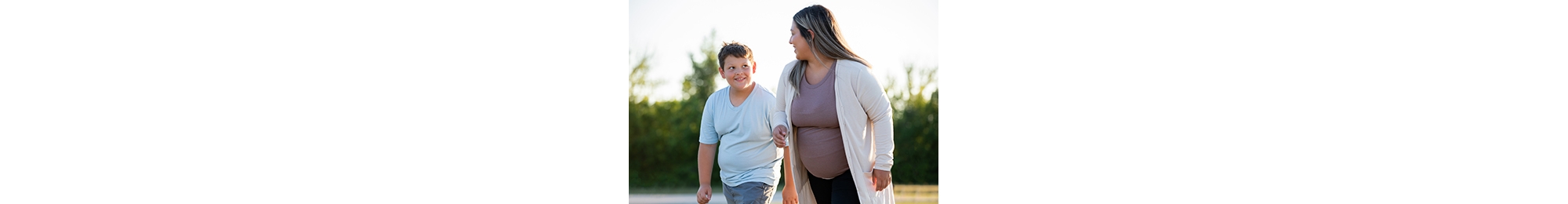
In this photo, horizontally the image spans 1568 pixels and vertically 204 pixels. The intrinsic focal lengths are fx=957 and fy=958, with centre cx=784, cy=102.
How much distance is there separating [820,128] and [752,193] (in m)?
0.41

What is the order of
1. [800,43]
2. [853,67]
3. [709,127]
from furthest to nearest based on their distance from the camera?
1. [709,127]
2. [800,43]
3. [853,67]

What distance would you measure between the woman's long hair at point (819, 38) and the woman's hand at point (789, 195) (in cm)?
41

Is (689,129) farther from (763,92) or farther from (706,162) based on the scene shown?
(763,92)

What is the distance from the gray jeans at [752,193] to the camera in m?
3.32

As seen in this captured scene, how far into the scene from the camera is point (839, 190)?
310cm

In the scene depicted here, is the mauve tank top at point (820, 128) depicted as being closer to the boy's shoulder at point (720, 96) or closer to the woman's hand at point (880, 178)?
the woman's hand at point (880, 178)

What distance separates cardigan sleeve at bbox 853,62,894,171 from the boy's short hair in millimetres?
509

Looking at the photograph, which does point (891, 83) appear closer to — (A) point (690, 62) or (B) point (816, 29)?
(A) point (690, 62)

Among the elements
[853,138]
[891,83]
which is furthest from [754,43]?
[891,83]

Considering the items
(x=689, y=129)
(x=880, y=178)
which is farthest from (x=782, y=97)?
(x=689, y=129)

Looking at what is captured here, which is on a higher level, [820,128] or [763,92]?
[763,92]

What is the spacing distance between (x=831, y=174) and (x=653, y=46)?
123 cm

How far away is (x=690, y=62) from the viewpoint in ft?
15.1

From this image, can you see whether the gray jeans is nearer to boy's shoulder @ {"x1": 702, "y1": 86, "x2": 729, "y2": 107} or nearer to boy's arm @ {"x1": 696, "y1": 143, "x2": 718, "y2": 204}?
boy's arm @ {"x1": 696, "y1": 143, "x2": 718, "y2": 204}
